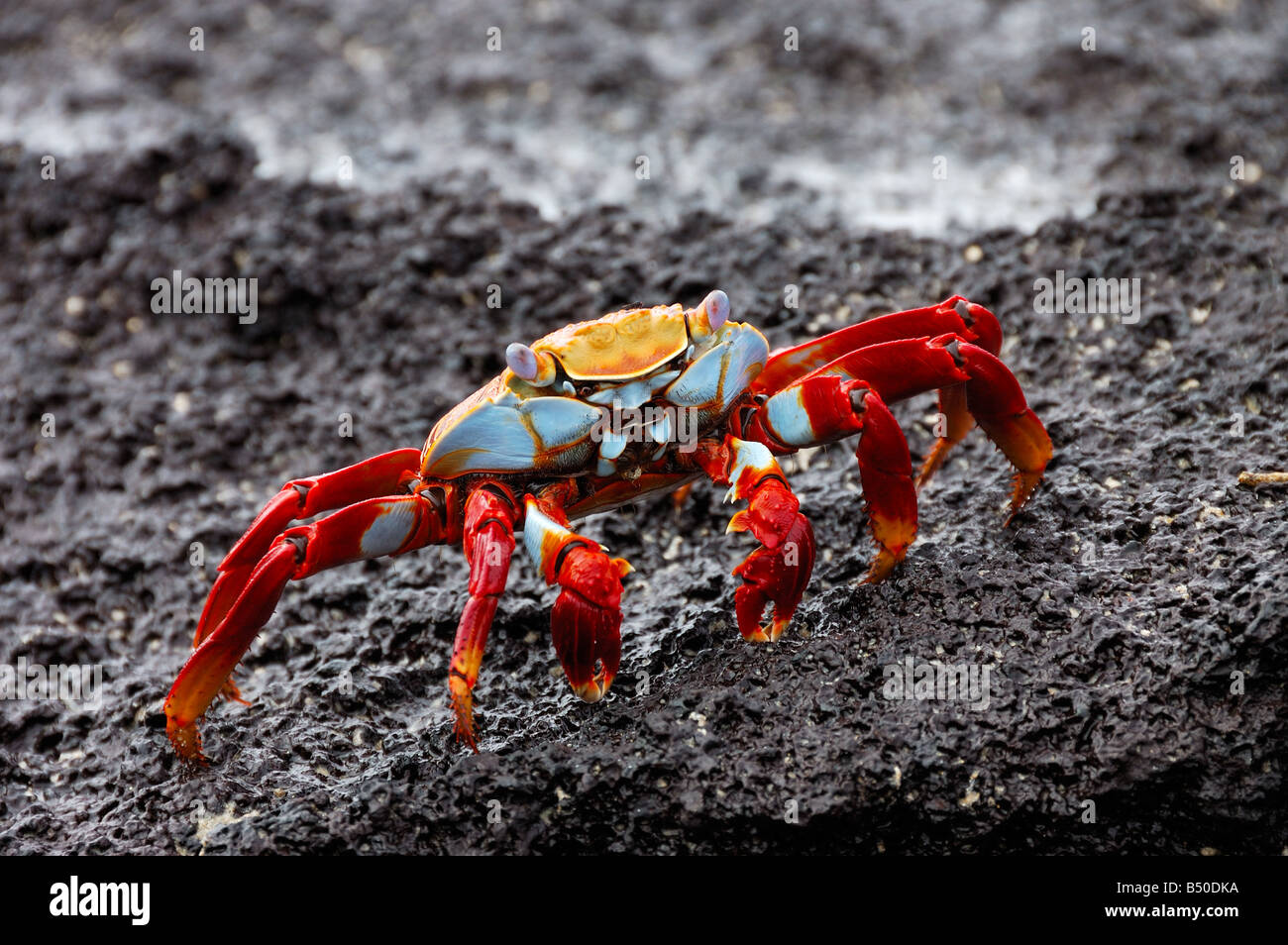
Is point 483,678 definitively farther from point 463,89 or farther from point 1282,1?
point 1282,1

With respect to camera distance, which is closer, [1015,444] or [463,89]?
[1015,444]

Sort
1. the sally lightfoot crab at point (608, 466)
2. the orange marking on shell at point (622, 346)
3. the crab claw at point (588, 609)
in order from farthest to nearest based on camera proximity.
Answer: the orange marking on shell at point (622, 346)
the sally lightfoot crab at point (608, 466)
the crab claw at point (588, 609)

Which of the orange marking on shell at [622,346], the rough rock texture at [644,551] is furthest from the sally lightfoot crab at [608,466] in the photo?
the rough rock texture at [644,551]

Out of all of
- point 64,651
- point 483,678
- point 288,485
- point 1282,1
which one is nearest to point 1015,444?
point 483,678

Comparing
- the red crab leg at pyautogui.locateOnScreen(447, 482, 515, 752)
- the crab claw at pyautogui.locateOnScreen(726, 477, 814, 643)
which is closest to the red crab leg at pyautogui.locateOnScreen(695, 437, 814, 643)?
the crab claw at pyautogui.locateOnScreen(726, 477, 814, 643)

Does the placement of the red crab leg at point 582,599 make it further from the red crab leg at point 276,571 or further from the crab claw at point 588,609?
the red crab leg at point 276,571

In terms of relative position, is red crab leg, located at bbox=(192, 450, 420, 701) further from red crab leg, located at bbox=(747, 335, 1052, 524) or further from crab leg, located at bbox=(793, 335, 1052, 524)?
crab leg, located at bbox=(793, 335, 1052, 524)

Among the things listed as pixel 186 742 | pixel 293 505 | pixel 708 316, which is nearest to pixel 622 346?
pixel 708 316
